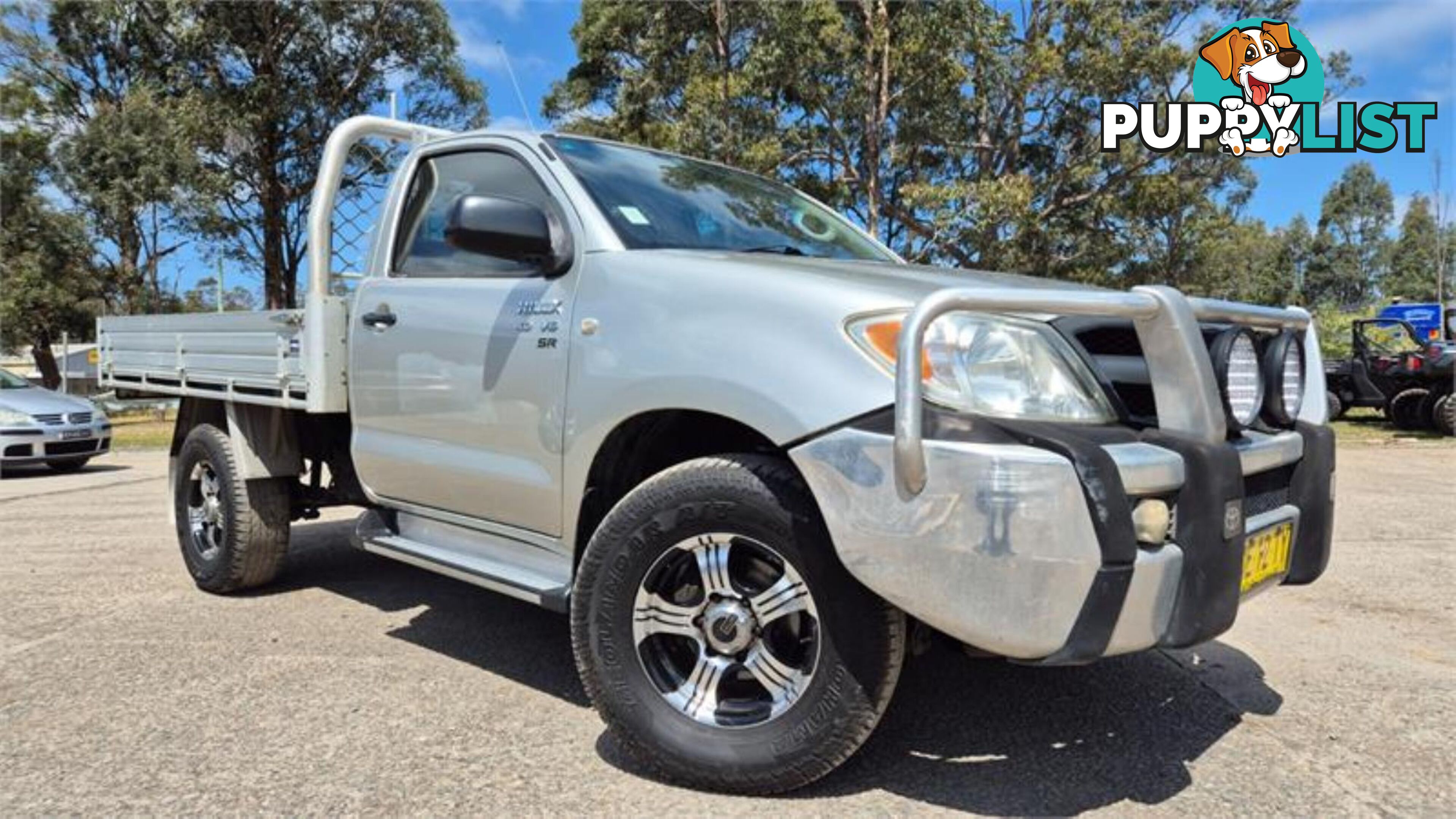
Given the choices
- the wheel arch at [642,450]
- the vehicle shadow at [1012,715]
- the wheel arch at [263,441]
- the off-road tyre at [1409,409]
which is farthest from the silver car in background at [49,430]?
the off-road tyre at [1409,409]

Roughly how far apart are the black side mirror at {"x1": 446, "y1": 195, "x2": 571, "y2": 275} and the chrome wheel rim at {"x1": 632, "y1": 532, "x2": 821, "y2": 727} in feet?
3.45

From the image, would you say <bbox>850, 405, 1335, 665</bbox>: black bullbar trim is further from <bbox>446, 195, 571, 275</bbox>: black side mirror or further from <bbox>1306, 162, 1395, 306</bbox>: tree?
<bbox>1306, 162, 1395, 306</bbox>: tree

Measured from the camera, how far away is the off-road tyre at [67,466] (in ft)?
35.7

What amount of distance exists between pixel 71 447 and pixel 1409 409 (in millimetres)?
17495

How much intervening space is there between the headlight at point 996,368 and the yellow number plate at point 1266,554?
0.53 meters

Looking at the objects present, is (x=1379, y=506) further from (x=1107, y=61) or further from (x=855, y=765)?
(x=1107, y=61)

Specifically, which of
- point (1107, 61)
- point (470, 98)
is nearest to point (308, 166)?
point (470, 98)

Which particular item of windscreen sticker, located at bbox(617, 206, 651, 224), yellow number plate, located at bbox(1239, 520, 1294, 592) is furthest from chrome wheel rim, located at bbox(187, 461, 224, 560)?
yellow number plate, located at bbox(1239, 520, 1294, 592)

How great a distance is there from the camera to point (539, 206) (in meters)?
3.24

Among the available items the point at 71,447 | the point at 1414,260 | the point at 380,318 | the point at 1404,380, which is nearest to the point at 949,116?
the point at 1404,380

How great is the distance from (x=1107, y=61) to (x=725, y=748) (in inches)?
709

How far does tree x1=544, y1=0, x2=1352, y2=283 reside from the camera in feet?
55.7

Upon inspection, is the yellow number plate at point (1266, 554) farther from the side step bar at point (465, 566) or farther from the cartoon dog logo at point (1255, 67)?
the cartoon dog logo at point (1255, 67)

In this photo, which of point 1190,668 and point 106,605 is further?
point 106,605
